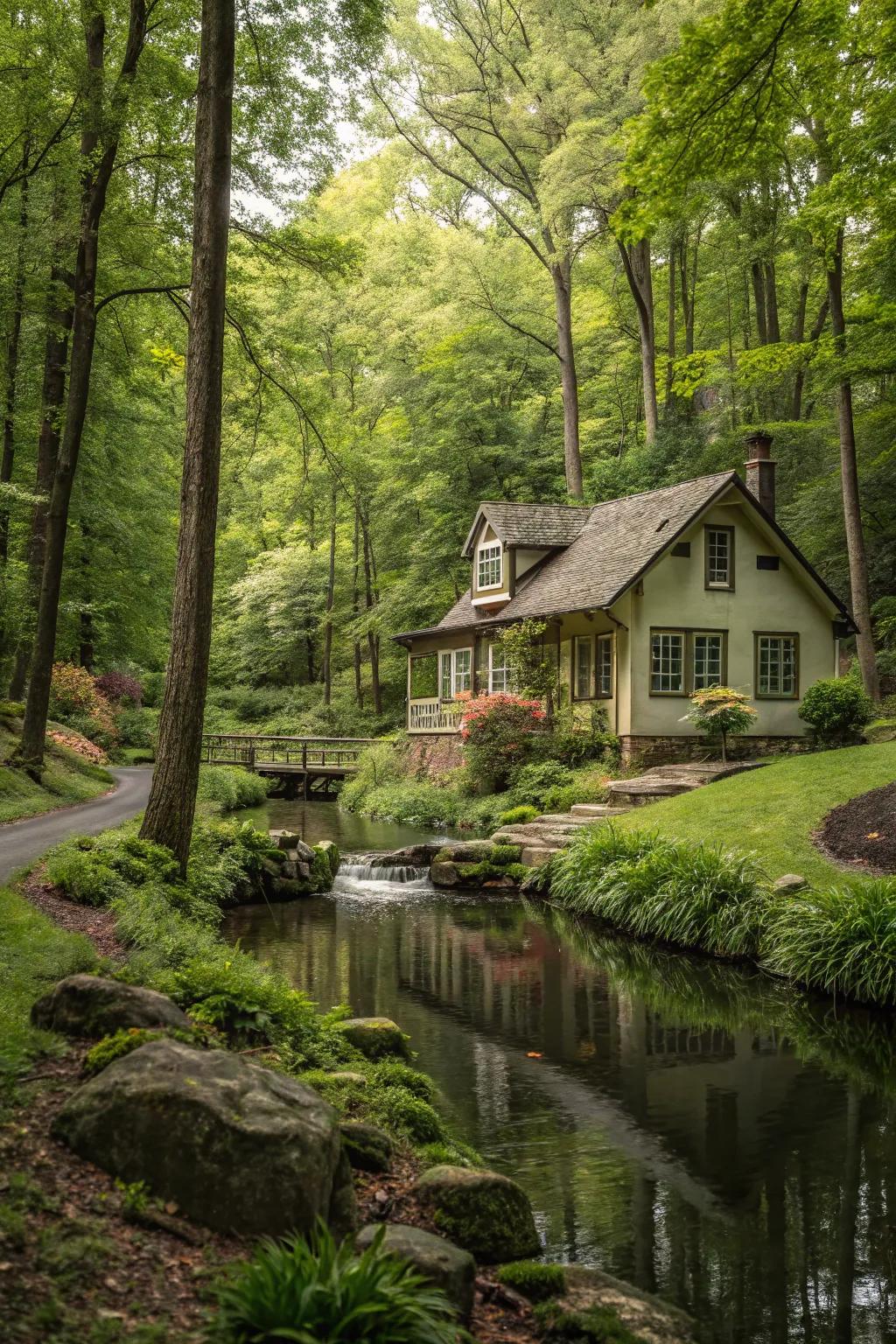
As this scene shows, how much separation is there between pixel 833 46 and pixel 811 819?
984 centimetres

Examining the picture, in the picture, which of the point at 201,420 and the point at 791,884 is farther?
the point at 791,884

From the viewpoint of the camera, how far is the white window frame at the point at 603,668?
24.0m

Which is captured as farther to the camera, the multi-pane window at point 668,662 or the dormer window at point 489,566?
the dormer window at point 489,566

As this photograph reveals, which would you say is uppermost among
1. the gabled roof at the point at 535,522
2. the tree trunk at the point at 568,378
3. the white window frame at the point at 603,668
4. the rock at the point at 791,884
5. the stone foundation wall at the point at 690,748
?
the tree trunk at the point at 568,378

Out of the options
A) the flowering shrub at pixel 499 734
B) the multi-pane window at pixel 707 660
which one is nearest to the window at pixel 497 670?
the flowering shrub at pixel 499 734

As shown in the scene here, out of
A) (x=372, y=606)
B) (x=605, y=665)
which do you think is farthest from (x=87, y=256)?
(x=372, y=606)

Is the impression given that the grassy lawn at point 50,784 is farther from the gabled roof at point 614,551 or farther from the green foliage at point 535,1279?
the green foliage at point 535,1279

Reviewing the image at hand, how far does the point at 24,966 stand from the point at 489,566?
78.3 feet

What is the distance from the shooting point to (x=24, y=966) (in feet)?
20.4

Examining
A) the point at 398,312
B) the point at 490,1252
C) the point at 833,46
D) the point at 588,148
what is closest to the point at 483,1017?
the point at 490,1252

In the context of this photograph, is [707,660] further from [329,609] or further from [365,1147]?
[329,609]

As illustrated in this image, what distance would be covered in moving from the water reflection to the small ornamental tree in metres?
9.05

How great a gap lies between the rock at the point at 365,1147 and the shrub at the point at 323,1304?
170 centimetres

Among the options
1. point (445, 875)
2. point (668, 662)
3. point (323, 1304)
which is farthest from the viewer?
point (668, 662)
